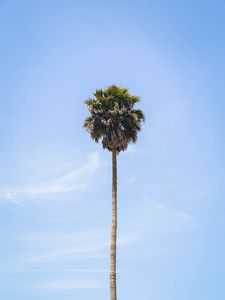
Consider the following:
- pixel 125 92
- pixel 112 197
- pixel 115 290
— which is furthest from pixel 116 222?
pixel 125 92

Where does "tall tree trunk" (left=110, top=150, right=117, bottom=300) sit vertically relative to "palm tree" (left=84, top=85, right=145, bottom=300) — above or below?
below

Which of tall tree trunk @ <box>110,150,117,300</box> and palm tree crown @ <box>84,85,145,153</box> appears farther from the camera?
palm tree crown @ <box>84,85,145,153</box>

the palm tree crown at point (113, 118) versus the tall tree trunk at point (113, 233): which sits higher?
the palm tree crown at point (113, 118)

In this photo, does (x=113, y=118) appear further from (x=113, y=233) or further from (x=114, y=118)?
(x=113, y=233)

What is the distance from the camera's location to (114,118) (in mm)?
47375

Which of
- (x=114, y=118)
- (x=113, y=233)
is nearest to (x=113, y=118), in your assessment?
(x=114, y=118)

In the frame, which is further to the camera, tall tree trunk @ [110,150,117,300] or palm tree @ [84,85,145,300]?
palm tree @ [84,85,145,300]

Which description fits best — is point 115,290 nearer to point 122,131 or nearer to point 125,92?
point 122,131

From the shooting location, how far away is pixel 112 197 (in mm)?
44344

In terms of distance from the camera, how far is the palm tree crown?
47.1m

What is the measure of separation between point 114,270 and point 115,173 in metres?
8.02

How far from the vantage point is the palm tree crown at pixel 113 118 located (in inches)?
1853

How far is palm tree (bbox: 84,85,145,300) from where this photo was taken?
4703cm

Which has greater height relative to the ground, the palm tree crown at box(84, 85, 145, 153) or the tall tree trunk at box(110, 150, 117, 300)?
the palm tree crown at box(84, 85, 145, 153)
